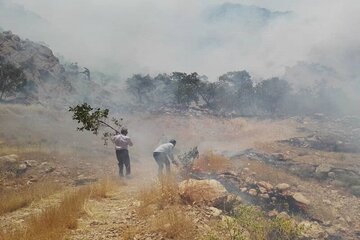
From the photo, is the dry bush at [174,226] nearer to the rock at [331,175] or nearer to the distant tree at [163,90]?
the rock at [331,175]

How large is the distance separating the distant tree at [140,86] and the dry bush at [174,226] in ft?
190

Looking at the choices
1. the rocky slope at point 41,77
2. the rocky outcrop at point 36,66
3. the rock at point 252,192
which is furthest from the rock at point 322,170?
the rocky outcrop at point 36,66

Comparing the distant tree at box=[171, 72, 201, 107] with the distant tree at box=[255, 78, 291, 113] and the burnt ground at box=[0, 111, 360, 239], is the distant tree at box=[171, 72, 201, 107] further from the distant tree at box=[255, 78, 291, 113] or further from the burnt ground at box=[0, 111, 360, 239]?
the burnt ground at box=[0, 111, 360, 239]

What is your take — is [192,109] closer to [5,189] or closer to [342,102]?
[342,102]

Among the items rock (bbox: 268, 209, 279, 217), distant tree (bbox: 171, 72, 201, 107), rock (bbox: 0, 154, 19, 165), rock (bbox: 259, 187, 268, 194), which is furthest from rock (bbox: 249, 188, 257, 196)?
distant tree (bbox: 171, 72, 201, 107)

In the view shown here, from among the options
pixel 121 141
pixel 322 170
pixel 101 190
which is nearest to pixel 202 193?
pixel 101 190

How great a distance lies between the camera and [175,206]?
23.7 feet

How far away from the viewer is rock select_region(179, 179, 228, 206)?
7.70 m

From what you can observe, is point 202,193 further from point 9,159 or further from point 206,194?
point 9,159

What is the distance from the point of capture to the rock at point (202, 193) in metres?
7.70

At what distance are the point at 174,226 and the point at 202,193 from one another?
1.78 m

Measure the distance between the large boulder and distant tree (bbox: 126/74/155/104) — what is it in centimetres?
5635

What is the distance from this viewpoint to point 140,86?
64312 millimetres

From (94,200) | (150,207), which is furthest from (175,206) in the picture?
(94,200)
